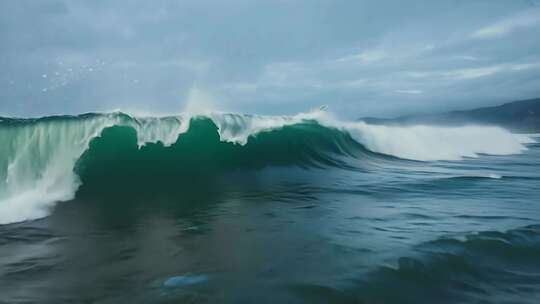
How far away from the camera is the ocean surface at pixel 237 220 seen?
134 inches

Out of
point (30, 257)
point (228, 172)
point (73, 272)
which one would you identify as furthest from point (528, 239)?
point (228, 172)

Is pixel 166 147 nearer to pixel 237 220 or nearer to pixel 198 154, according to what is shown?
pixel 198 154

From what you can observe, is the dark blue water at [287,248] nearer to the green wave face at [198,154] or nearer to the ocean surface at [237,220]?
the ocean surface at [237,220]

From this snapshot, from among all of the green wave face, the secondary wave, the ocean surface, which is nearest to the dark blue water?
the ocean surface

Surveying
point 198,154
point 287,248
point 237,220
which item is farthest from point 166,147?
point 287,248

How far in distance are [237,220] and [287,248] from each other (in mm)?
1705

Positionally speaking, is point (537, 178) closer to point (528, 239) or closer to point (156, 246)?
point (528, 239)

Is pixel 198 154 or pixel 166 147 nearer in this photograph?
pixel 166 147

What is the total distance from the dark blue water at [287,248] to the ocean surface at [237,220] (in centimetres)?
2

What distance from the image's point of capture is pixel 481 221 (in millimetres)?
5344

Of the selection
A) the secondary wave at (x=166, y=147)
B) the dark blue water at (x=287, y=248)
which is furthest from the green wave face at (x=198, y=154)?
the dark blue water at (x=287, y=248)

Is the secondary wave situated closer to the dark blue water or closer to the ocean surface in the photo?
the ocean surface

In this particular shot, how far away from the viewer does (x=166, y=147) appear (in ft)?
40.2

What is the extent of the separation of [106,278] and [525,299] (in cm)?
339
